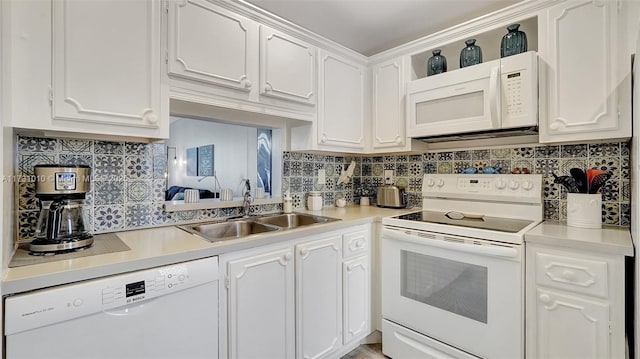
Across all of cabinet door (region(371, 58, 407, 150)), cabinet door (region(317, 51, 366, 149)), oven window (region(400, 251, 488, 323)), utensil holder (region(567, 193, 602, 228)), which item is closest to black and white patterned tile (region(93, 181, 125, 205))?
cabinet door (region(317, 51, 366, 149))

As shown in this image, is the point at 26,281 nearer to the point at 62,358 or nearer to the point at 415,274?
the point at 62,358

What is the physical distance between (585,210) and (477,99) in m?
0.85

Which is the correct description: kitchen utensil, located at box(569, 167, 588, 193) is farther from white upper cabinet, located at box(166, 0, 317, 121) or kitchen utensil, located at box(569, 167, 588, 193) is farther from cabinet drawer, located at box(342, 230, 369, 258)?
white upper cabinet, located at box(166, 0, 317, 121)

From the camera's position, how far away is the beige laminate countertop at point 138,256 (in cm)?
92

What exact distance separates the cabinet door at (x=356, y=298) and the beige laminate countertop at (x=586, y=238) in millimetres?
974

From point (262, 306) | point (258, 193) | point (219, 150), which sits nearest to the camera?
point (262, 306)

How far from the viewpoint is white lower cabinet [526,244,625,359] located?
128 cm

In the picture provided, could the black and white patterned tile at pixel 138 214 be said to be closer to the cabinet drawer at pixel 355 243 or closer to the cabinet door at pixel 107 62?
the cabinet door at pixel 107 62

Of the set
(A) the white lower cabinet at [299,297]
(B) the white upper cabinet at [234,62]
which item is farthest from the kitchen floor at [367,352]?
(B) the white upper cabinet at [234,62]

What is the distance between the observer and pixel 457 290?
5.48 ft

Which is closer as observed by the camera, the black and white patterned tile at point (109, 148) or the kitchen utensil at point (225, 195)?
the black and white patterned tile at point (109, 148)

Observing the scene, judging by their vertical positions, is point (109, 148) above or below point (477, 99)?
below

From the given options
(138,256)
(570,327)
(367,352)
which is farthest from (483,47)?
(138,256)

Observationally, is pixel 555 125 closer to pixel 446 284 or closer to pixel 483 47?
pixel 483 47
